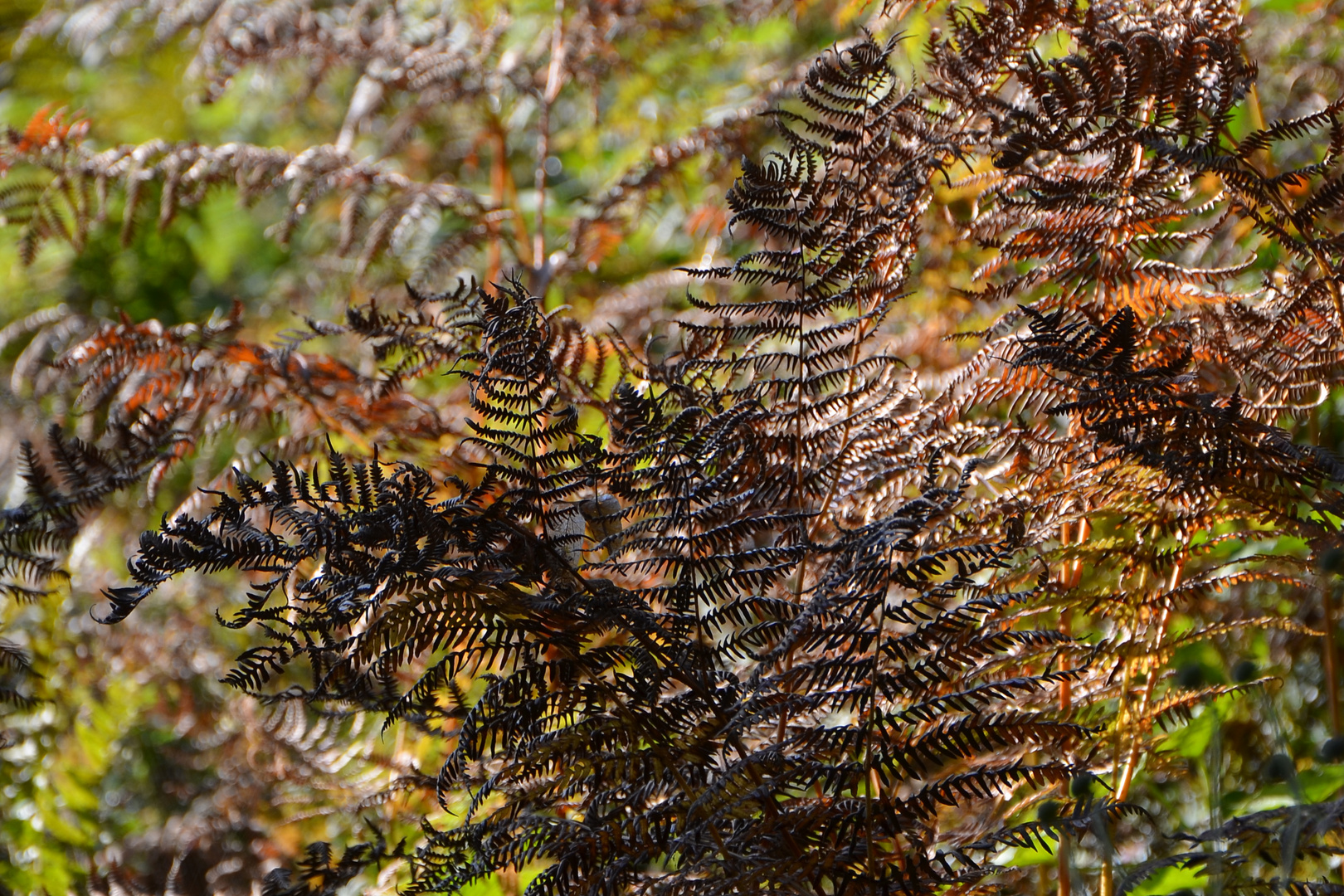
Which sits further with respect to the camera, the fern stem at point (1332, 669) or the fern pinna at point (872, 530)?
the fern stem at point (1332, 669)

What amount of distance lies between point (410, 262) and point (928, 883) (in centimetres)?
239

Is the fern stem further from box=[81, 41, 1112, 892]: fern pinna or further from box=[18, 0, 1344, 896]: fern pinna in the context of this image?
box=[81, 41, 1112, 892]: fern pinna

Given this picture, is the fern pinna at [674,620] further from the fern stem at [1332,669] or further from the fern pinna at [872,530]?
the fern stem at [1332,669]

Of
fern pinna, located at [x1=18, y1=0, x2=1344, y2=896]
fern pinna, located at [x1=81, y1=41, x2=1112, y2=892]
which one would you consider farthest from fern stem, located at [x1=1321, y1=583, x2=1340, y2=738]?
fern pinna, located at [x1=81, y1=41, x2=1112, y2=892]

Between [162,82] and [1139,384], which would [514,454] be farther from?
[162,82]

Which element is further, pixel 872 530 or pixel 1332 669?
pixel 1332 669

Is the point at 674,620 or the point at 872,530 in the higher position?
the point at 872,530

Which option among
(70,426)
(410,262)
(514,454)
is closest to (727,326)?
(514,454)

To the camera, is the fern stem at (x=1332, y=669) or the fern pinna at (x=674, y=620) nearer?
the fern pinna at (x=674, y=620)

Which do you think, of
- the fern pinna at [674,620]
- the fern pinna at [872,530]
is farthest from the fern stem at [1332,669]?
the fern pinna at [674,620]

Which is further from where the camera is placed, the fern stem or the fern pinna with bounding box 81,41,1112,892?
the fern stem

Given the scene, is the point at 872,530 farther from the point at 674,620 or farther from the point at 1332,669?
the point at 1332,669

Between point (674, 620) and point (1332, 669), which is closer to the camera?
point (674, 620)

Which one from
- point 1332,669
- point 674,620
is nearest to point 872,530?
point 674,620
